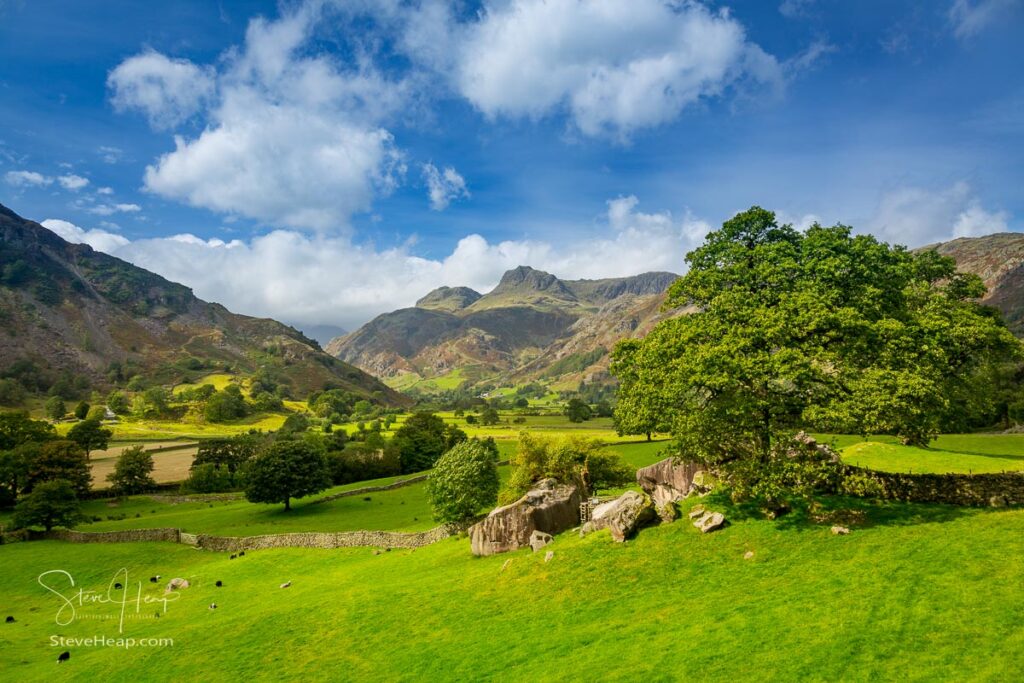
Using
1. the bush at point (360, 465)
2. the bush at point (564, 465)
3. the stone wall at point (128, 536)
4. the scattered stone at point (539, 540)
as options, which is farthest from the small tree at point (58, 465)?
the scattered stone at point (539, 540)

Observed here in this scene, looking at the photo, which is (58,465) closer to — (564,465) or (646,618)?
(564,465)

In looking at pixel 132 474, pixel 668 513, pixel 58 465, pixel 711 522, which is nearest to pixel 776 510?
pixel 711 522

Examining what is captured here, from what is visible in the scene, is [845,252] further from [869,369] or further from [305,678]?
[305,678]

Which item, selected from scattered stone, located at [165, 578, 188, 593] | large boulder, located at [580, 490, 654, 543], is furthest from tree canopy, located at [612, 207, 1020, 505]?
Result: scattered stone, located at [165, 578, 188, 593]

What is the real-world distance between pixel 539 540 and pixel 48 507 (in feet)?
238

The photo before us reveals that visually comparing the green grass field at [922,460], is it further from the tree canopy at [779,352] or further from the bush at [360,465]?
the bush at [360,465]

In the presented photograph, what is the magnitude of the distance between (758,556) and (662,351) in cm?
1212

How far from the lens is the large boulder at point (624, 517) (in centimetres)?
3138

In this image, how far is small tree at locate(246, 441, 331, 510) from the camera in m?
81.6

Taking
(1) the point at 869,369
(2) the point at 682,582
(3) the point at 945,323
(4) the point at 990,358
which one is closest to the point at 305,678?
(2) the point at 682,582

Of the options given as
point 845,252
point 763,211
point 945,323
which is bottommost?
point 945,323

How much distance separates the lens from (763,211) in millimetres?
34062

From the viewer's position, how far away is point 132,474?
357 ft

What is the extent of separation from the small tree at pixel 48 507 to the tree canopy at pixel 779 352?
7906cm
